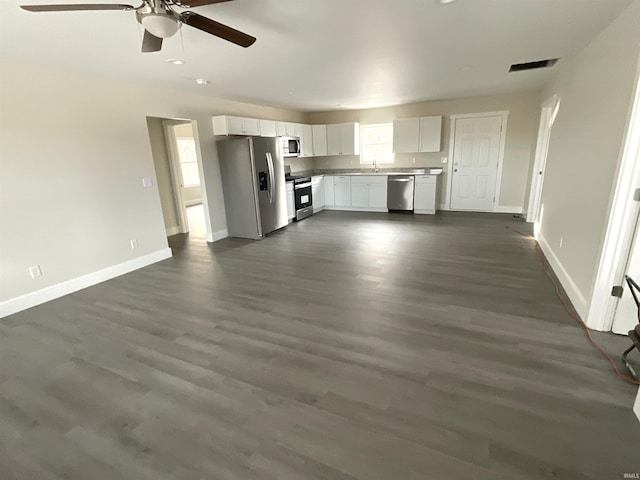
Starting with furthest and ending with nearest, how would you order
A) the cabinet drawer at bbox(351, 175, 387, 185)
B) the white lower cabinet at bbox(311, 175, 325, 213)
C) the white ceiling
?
the white lower cabinet at bbox(311, 175, 325, 213), the cabinet drawer at bbox(351, 175, 387, 185), the white ceiling

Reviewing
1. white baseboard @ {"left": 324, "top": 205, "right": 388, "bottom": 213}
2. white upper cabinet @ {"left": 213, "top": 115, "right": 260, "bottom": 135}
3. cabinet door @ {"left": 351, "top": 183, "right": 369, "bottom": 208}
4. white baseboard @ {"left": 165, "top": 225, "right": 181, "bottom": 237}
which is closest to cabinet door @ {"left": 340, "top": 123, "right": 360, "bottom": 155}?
cabinet door @ {"left": 351, "top": 183, "right": 369, "bottom": 208}

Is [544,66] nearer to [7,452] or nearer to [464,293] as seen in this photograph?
[464,293]

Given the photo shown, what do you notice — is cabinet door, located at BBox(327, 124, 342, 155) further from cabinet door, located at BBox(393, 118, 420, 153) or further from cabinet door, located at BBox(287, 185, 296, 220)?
cabinet door, located at BBox(287, 185, 296, 220)

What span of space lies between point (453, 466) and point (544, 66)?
4830 millimetres

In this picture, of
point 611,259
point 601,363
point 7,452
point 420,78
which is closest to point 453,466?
point 601,363

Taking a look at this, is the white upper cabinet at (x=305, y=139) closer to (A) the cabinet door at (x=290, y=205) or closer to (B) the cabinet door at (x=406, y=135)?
(A) the cabinet door at (x=290, y=205)

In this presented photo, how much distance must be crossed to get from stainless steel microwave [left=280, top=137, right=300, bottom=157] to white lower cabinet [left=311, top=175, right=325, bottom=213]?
2.40 feet

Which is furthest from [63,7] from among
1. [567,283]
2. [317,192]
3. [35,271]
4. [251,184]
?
[317,192]

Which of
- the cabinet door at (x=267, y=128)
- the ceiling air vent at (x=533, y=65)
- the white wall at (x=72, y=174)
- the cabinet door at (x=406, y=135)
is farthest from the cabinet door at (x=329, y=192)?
the ceiling air vent at (x=533, y=65)

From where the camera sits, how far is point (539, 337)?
7.91 ft

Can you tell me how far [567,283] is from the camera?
3064 mm

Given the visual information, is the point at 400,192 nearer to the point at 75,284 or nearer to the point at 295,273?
the point at 295,273

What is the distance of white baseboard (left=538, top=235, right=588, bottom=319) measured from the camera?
2626 millimetres

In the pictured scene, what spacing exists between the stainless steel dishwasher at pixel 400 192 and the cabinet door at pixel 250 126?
3.10 metres
